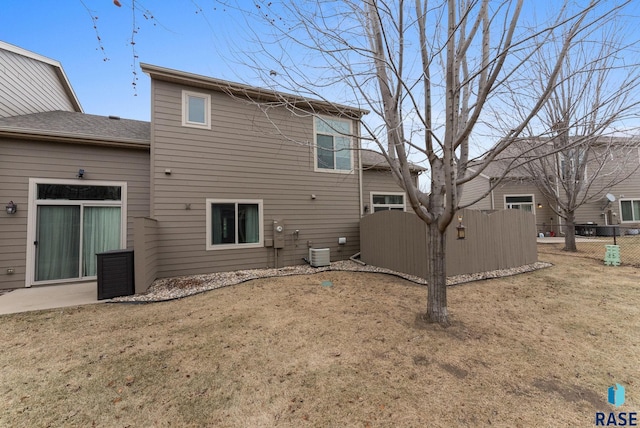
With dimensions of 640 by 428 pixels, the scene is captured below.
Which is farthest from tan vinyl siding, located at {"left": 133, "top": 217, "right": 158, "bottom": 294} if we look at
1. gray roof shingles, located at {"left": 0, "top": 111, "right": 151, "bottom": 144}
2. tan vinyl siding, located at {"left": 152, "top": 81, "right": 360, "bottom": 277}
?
gray roof shingles, located at {"left": 0, "top": 111, "right": 151, "bottom": 144}

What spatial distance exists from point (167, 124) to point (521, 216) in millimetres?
9732

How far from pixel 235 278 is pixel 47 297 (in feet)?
11.2

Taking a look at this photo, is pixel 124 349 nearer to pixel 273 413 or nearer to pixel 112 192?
pixel 273 413

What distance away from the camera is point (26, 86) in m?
7.32

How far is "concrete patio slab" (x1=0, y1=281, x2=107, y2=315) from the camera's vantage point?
4.45 meters

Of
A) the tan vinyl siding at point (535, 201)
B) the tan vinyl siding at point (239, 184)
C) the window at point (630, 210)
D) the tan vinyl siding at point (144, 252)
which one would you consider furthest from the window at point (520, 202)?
the tan vinyl siding at point (144, 252)

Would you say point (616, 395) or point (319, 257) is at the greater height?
point (319, 257)

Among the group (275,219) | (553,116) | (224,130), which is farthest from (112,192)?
(553,116)

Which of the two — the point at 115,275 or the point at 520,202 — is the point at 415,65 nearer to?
the point at 115,275

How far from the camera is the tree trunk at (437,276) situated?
3381mm

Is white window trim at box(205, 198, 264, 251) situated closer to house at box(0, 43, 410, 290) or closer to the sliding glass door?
house at box(0, 43, 410, 290)

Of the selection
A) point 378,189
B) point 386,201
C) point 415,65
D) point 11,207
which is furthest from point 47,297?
point 386,201

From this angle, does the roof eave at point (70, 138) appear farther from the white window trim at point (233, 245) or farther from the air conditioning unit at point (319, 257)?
the air conditioning unit at point (319, 257)

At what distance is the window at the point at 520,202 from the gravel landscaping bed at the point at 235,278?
915 cm
